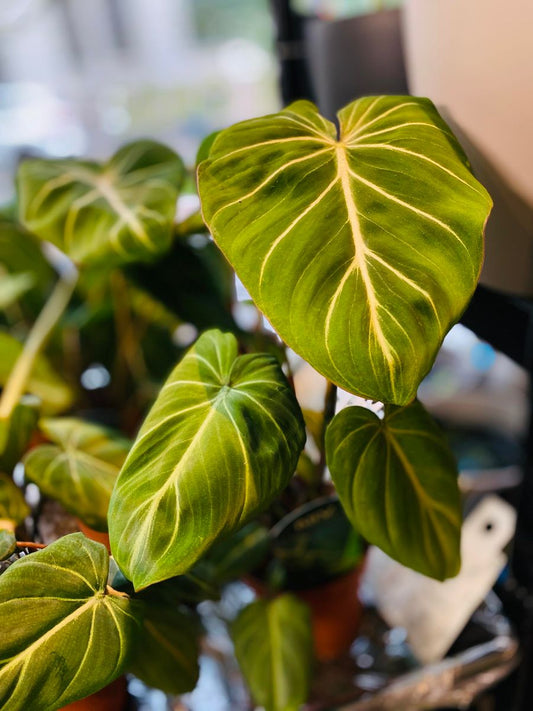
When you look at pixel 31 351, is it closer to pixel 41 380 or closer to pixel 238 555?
pixel 41 380

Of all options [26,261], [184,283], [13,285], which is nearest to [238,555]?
[184,283]

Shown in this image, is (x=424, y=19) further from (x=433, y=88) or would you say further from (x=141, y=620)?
(x=141, y=620)

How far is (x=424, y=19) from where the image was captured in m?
0.56

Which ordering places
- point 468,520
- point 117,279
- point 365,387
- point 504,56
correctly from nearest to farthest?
point 365,387 → point 504,56 → point 468,520 → point 117,279

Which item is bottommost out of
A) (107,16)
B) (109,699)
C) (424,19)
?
(109,699)

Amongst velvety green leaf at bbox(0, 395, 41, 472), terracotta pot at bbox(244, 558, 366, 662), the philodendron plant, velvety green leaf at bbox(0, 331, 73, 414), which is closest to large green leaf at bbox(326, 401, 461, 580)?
the philodendron plant

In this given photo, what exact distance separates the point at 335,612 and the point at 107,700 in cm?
31

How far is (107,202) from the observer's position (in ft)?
2.18

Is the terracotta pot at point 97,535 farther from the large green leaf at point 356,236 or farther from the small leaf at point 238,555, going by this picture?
the large green leaf at point 356,236

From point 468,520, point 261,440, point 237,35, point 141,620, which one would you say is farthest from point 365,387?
point 237,35

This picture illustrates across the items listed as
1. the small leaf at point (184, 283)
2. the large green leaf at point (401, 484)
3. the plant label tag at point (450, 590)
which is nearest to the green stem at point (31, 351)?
the small leaf at point (184, 283)

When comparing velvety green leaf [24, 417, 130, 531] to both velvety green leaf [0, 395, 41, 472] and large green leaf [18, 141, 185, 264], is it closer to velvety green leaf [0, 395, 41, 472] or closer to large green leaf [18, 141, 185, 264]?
velvety green leaf [0, 395, 41, 472]

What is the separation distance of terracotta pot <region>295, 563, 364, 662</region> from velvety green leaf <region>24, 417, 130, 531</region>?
0.90ft

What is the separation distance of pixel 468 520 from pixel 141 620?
495mm
